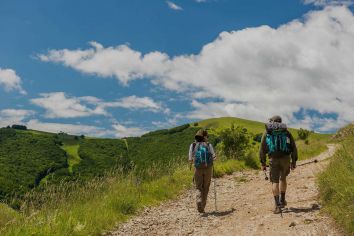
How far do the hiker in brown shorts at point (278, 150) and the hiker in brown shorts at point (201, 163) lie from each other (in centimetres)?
187

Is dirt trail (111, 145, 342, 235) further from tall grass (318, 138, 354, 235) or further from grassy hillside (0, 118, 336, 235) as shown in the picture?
grassy hillside (0, 118, 336, 235)

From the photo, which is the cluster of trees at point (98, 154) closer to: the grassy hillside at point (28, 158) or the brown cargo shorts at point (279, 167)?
the grassy hillside at point (28, 158)

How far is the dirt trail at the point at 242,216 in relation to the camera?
30.0 ft

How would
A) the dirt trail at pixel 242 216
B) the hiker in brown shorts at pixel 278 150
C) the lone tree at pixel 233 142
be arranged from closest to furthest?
the dirt trail at pixel 242 216, the hiker in brown shorts at pixel 278 150, the lone tree at pixel 233 142

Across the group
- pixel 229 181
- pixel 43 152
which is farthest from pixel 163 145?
pixel 229 181

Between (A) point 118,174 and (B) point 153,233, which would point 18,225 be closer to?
(B) point 153,233

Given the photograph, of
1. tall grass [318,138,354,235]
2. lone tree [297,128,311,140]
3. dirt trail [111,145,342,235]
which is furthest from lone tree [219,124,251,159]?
lone tree [297,128,311,140]

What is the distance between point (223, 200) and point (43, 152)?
174042mm

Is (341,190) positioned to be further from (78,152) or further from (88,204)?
(78,152)

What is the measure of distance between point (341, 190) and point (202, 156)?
13.9 feet

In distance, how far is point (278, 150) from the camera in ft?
35.9

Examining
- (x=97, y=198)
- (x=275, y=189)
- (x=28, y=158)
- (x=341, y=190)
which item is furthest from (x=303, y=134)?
(x=28, y=158)

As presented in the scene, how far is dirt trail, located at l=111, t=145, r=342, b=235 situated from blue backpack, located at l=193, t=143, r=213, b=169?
1.35 meters

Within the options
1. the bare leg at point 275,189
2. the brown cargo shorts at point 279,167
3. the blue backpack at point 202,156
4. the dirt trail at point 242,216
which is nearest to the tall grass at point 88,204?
the dirt trail at point 242,216
